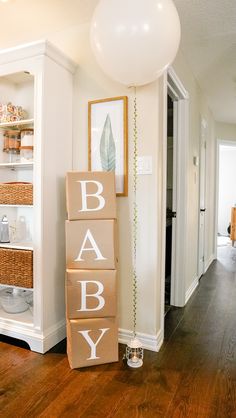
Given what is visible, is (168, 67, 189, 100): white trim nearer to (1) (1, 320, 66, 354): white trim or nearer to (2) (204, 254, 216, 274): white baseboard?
(1) (1, 320, 66, 354): white trim

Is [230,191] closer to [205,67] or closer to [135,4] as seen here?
[205,67]

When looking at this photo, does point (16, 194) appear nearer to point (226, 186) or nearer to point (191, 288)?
point (191, 288)

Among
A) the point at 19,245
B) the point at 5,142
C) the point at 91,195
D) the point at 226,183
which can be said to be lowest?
the point at 19,245

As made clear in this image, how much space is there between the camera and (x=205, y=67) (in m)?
2.99

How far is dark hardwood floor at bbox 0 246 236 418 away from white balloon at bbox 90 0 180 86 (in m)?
1.74

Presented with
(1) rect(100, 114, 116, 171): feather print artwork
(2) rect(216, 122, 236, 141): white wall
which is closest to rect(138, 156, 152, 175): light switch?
(1) rect(100, 114, 116, 171): feather print artwork

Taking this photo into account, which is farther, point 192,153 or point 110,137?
point 192,153

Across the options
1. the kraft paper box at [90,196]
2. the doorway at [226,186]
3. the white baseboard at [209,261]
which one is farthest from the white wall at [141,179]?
the doorway at [226,186]

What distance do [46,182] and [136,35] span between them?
1029 mm

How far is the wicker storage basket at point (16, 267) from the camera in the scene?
1.99 metres

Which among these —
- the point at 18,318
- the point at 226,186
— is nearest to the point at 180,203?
the point at 18,318

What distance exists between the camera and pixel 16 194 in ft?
6.80

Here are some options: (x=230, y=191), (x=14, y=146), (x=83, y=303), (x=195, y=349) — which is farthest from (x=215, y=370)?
(x=230, y=191)

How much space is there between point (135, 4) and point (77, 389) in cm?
203
